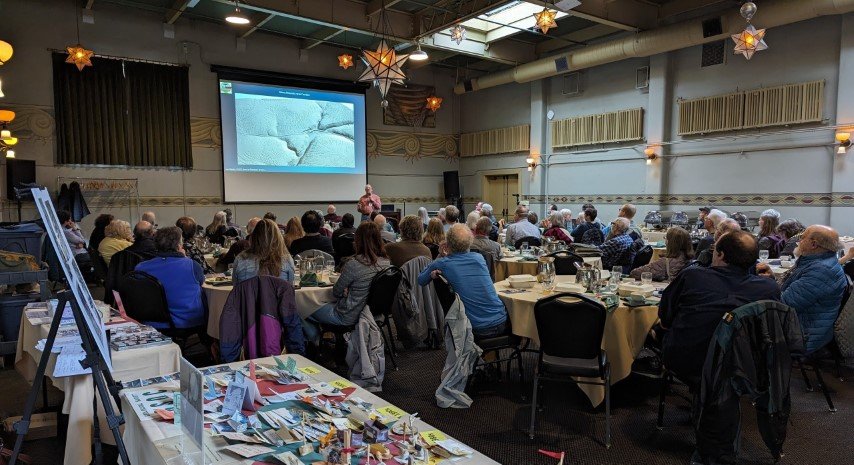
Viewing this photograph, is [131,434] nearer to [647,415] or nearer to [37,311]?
[37,311]

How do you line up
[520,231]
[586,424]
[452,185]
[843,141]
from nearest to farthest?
[586,424] < [520,231] < [843,141] < [452,185]

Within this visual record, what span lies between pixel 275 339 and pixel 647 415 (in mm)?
2688

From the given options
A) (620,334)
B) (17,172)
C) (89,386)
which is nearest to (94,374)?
(89,386)

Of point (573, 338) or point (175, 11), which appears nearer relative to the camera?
point (573, 338)

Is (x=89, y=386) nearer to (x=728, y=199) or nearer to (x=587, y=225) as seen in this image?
(x=587, y=225)

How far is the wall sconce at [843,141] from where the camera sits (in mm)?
8945

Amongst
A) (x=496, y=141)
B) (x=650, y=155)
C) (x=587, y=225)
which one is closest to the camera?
(x=587, y=225)

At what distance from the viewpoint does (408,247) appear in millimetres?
5309

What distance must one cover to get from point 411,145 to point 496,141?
2.63 meters

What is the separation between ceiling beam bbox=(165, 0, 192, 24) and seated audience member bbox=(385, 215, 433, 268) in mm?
8016

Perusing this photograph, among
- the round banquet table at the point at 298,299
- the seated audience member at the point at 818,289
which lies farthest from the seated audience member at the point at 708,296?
the round banquet table at the point at 298,299

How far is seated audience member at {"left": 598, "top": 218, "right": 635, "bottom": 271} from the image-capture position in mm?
6172

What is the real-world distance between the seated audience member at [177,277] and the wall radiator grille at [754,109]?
10.5 meters

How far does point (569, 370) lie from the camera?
331 cm
